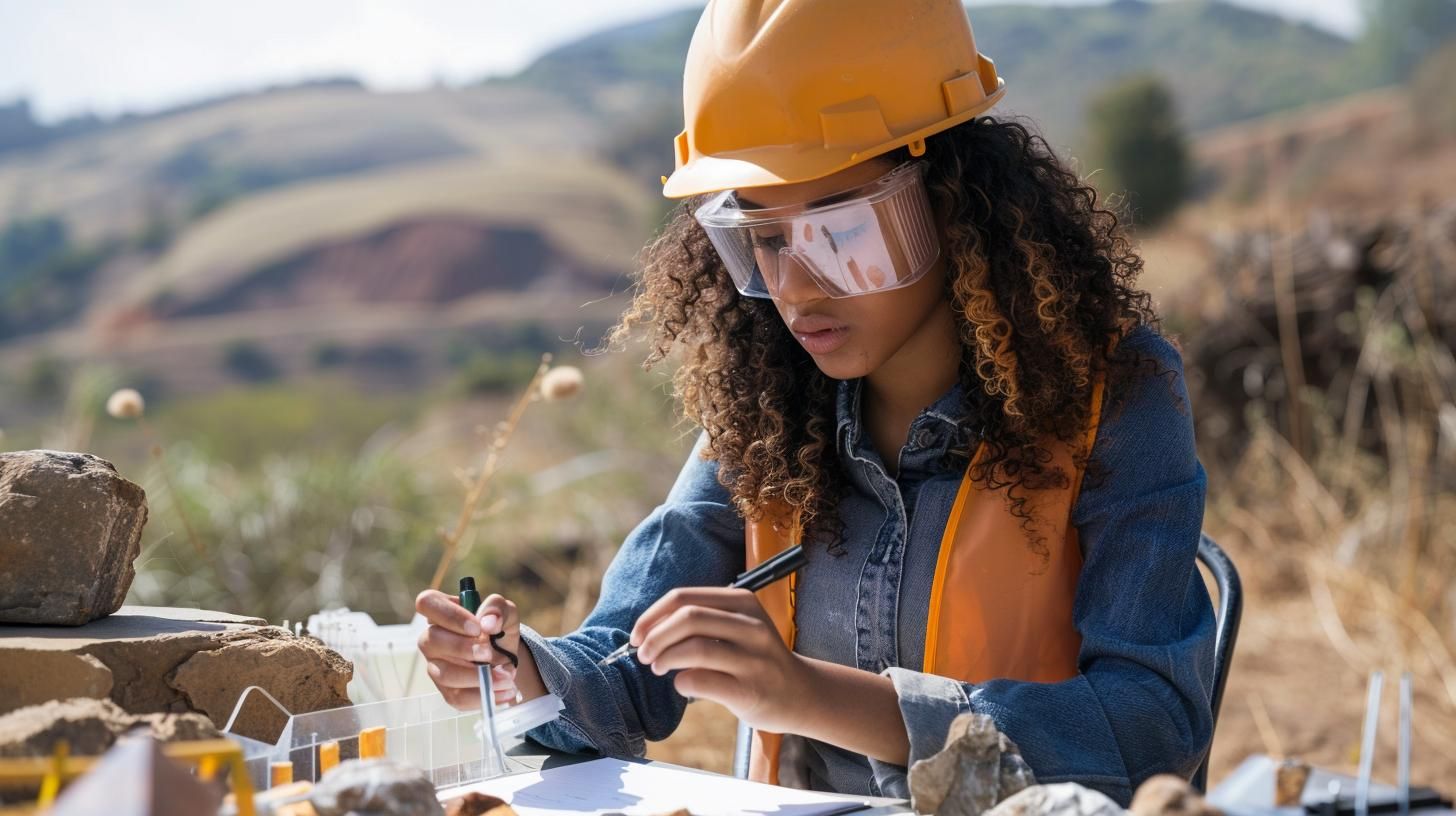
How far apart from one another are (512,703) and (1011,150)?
3.42 feet

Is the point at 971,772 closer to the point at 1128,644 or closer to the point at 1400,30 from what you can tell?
the point at 1128,644

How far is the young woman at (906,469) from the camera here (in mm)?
1746

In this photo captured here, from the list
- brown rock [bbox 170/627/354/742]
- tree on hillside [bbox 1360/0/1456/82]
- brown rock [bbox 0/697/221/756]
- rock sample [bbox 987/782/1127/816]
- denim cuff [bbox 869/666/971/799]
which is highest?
tree on hillside [bbox 1360/0/1456/82]

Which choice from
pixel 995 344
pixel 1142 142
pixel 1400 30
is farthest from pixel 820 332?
pixel 1400 30

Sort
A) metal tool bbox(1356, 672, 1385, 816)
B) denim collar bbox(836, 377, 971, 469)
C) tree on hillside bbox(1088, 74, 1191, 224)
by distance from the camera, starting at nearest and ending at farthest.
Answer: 1. metal tool bbox(1356, 672, 1385, 816)
2. denim collar bbox(836, 377, 971, 469)
3. tree on hillside bbox(1088, 74, 1191, 224)

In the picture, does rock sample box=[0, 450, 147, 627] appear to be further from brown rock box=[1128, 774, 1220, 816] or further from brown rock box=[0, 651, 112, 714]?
brown rock box=[1128, 774, 1220, 816]

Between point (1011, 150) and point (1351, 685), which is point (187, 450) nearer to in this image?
point (1351, 685)

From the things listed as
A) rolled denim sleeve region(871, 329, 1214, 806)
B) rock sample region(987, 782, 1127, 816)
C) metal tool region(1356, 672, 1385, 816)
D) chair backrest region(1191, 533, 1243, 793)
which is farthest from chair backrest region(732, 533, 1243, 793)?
rock sample region(987, 782, 1127, 816)

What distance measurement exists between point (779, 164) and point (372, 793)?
0.99m

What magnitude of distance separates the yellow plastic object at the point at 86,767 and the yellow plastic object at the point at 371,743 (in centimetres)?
37

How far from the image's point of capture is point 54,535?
1634 millimetres

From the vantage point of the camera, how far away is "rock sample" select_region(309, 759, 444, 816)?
1217 millimetres

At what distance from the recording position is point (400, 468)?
22.8 ft

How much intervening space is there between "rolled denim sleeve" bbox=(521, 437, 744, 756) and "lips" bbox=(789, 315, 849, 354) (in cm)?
38
